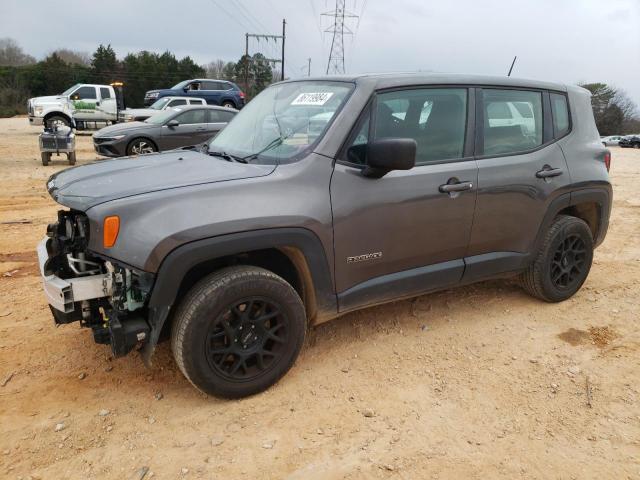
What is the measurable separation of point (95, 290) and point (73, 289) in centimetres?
10

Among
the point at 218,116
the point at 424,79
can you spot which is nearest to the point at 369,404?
the point at 424,79

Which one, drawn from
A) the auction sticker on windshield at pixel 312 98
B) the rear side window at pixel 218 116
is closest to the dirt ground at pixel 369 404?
the auction sticker on windshield at pixel 312 98

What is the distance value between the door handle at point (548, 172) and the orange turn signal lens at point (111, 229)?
9.64 feet

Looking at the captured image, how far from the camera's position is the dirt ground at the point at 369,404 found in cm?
243

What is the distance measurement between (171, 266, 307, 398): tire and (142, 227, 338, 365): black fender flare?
13 centimetres

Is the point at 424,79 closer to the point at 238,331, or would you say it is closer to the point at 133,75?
the point at 238,331

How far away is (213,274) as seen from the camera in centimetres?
271

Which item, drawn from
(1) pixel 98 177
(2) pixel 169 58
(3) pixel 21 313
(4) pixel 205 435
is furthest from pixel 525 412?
(2) pixel 169 58

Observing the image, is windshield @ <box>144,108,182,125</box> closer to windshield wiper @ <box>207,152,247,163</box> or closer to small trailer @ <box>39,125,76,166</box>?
small trailer @ <box>39,125,76,166</box>

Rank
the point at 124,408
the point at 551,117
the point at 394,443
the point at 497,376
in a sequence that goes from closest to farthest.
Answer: the point at 394,443, the point at 124,408, the point at 497,376, the point at 551,117

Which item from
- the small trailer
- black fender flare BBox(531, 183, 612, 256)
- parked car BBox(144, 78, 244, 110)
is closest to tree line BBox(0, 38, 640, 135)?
parked car BBox(144, 78, 244, 110)

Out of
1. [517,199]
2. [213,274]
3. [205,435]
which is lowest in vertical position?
[205,435]

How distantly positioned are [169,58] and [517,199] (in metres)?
56.4

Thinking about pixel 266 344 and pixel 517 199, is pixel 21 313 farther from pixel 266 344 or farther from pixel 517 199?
pixel 517 199
